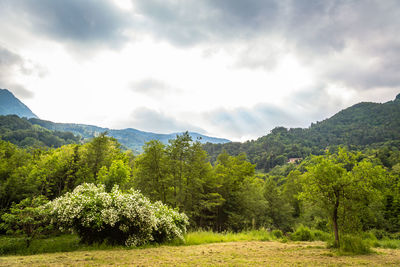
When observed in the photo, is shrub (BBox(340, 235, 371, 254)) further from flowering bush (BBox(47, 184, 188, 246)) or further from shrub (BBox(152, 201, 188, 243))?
flowering bush (BBox(47, 184, 188, 246))

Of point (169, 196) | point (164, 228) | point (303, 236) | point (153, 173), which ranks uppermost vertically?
point (153, 173)

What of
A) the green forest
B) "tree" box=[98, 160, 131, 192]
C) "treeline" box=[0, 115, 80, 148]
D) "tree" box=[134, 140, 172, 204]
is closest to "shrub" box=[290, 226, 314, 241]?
the green forest

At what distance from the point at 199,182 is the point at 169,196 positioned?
3.34 metres

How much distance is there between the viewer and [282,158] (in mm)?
155125

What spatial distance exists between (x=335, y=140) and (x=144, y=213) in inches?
8841

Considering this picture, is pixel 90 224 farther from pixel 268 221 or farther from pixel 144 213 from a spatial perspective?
pixel 268 221

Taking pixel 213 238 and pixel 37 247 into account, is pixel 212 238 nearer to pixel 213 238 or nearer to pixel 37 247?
pixel 213 238

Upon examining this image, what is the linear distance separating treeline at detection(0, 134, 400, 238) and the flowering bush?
4305 millimetres

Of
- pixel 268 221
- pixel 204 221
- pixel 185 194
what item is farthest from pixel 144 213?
pixel 268 221

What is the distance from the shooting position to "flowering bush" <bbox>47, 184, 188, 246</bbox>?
31.9 ft

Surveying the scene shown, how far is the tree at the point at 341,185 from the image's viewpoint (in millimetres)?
9688

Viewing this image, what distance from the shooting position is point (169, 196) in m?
21.8

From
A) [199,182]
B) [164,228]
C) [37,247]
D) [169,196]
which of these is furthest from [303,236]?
[37,247]

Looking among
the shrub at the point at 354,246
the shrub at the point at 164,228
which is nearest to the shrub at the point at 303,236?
the shrub at the point at 354,246
